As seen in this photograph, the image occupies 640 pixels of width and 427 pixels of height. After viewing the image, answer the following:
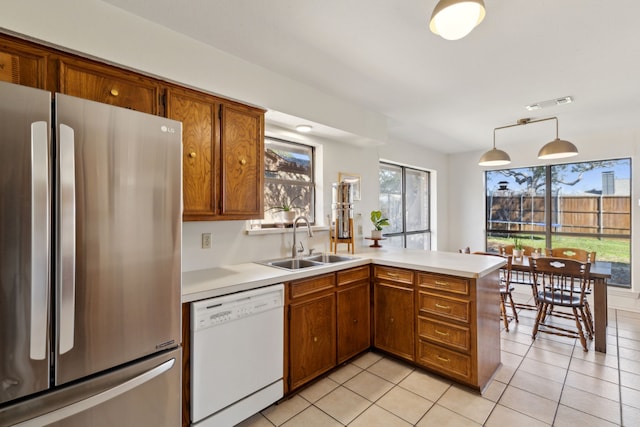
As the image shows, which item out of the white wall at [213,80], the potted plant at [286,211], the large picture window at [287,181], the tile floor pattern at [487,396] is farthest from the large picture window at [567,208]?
the potted plant at [286,211]

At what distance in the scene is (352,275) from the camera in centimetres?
263

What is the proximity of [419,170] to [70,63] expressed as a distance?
5058mm

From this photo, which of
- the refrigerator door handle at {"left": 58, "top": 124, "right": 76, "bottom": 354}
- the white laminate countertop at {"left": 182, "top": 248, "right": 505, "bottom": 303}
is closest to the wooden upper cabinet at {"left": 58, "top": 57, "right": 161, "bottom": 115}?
the refrigerator door handle at {"left": 58, "top": 124, "right": 76, "bottom": 354}

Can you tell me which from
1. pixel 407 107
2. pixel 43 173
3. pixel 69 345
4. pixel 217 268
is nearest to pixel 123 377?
pixel 69 345

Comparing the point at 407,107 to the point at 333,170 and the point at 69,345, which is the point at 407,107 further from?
the point at 69,345

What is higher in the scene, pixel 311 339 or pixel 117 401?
pixel 117 401

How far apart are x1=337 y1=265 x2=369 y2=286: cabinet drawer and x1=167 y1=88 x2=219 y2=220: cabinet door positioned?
1.16 metres

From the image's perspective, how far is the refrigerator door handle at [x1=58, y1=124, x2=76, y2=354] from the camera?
3.60 ft

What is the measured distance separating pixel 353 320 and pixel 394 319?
365 mm

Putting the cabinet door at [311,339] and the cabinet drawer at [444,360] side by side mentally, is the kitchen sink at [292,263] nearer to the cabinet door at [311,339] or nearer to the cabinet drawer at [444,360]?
the cabinet door at [311,339]

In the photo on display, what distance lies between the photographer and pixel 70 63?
1.54 meters

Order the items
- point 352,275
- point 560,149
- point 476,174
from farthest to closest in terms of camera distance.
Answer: point 476,174 < point 560,149 < point 352,275

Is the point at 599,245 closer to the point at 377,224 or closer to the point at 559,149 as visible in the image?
the point at 559,149

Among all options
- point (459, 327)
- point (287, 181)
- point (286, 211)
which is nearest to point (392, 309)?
point (459, 327)
